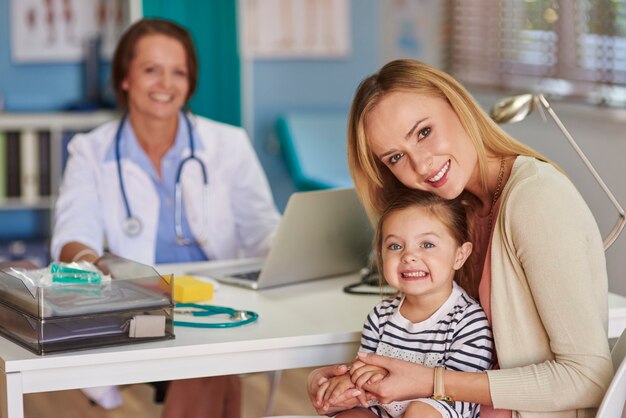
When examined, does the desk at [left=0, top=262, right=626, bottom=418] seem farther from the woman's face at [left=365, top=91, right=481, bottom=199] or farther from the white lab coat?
the white lab coat

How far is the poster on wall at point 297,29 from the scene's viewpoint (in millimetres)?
4594

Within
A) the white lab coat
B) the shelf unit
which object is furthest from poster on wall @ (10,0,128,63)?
the white lab coat

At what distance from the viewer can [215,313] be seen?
2027 mm

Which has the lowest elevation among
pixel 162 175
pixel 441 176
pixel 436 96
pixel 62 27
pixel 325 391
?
pixel 325 391

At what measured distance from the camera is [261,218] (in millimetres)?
2912

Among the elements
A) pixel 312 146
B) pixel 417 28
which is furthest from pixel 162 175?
pixel 417 28

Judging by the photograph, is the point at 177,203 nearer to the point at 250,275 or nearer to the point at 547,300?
the point at 250,275

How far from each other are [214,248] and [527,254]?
1.35 metres

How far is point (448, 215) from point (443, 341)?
0.70ft

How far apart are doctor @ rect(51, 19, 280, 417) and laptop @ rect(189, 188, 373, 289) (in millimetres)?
401

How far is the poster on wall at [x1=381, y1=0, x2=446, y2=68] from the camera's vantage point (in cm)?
473

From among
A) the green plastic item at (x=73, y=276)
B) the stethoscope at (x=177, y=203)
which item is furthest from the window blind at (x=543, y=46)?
the green plastic item at (x=73, y=276)

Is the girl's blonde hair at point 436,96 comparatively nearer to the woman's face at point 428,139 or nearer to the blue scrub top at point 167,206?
the woman's face at point 428,139

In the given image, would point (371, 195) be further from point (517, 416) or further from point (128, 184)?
point (128, 184)
